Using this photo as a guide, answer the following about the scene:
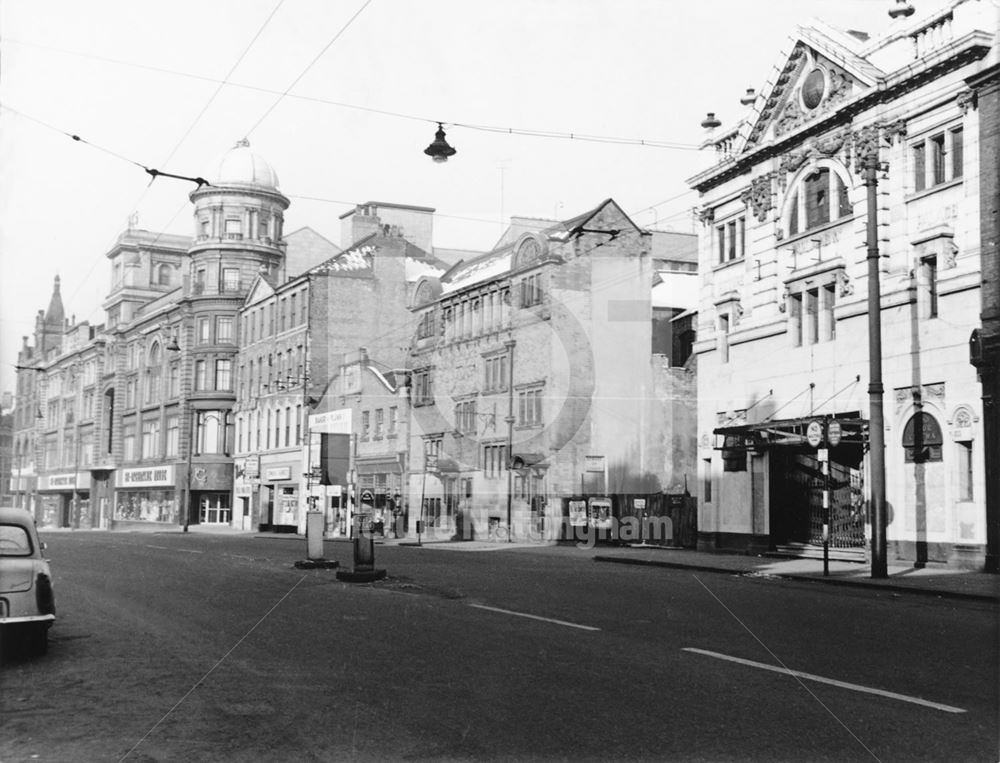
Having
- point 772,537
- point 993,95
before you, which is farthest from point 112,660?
point 772,537

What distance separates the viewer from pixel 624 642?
38.7 ft

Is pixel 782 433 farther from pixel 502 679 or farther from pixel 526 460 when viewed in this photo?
pixel 502 679

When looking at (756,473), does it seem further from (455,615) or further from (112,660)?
(112,660)

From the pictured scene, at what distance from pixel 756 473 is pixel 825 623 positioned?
20.0m

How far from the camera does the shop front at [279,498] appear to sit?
2650 inches

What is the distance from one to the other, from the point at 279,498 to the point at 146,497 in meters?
19.6

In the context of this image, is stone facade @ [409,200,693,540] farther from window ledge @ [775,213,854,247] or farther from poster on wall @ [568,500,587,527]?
window ledge @ [775,213,854,247]

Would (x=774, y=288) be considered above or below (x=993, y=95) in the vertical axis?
below

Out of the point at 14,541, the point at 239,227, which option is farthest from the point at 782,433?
the point at 239,227

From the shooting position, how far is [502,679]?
9.52m

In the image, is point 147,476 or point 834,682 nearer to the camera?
point 834,682

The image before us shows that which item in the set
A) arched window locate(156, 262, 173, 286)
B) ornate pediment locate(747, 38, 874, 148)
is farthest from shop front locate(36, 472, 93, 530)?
ornate pediment locate(747, 38, 874, 148)

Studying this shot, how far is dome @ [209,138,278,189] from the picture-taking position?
246 feet

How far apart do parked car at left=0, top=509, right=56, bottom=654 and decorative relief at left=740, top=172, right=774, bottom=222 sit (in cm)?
2557
